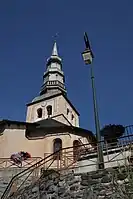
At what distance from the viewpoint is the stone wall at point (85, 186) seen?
8.07m

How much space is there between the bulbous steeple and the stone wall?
3214 centimetres

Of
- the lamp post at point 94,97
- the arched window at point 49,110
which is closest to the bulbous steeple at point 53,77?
the arched window at point 49,110

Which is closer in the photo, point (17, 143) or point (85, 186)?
point (85, 186)

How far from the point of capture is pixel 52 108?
37062mm

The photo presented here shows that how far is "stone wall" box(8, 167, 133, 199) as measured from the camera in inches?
318

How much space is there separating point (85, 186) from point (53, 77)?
39279 mm

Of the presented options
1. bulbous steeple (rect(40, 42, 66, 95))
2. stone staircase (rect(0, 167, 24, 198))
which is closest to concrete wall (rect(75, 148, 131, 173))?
stone staircase (rect(0, 167, 24, 198))

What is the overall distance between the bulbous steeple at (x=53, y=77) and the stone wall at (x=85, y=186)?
32.1 metres

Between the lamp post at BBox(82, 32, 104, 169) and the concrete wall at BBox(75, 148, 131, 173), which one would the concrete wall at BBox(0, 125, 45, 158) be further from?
the lamp post at BBox(82, 32, 104, 169)

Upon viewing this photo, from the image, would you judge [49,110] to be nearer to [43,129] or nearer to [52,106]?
[52,106]

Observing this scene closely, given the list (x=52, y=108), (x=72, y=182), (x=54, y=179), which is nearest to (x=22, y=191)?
(x=54, y=179)

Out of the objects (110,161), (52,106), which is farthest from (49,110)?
(110,161)

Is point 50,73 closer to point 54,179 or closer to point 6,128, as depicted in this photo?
point 6,128

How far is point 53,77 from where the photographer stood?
47438mm
